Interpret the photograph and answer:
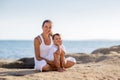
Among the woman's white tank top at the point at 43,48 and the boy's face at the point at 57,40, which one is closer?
the boy's face at the point at 57,40

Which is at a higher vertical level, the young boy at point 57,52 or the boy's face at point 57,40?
the boy's face at point 57,40

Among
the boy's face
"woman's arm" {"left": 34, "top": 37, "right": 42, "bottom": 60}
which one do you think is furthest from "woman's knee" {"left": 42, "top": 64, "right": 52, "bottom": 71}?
the boy's face

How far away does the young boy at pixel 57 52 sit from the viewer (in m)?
9.42

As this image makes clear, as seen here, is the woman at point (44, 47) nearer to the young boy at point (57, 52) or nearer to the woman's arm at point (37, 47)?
the woman's arm at point (37, 47)

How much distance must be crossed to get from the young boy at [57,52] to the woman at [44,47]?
14 centimetres

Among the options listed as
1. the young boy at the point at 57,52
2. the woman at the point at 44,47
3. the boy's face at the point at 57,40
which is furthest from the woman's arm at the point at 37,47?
the boy's face at the point at 57,40

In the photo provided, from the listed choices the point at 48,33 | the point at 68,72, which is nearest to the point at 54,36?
the point at 48,33

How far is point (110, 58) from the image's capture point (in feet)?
41.8

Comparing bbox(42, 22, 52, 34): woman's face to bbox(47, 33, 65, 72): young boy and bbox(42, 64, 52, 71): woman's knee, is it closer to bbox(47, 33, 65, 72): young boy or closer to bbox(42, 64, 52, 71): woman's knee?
bbox(47, 33, 65, 72): young boy

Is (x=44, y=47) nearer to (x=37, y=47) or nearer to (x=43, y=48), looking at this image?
(x=43, y=48)

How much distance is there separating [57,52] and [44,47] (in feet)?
1.42

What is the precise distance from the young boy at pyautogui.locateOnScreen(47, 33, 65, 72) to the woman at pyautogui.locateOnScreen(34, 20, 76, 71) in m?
0.14

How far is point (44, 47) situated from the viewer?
9.67 meters

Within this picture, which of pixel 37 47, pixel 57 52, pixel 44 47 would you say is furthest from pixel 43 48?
pixel 57 52
